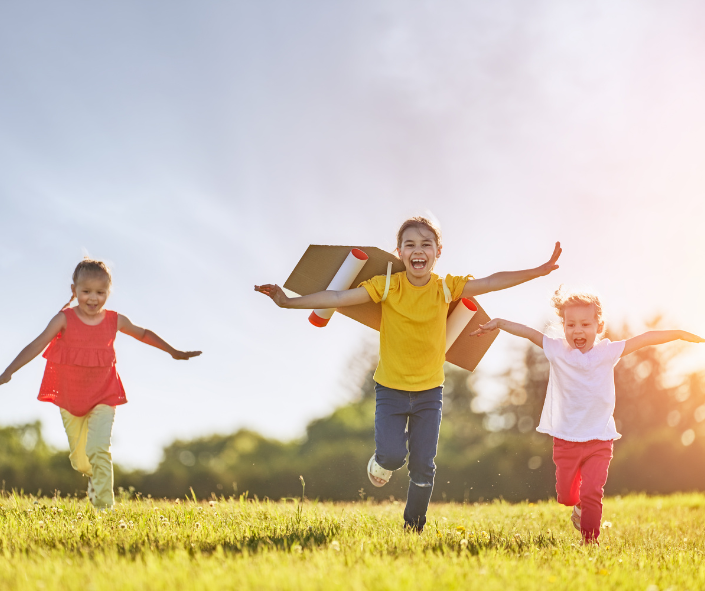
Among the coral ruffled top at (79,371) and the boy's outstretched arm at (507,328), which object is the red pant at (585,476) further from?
the coral ruffled top at (79,371)

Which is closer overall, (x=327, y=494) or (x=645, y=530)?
(x=645, y=530)

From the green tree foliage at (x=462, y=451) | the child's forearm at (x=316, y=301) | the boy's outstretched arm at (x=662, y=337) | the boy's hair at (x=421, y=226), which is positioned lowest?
the green tree foliage at (x=462, y=451)

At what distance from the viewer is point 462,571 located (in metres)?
3.36

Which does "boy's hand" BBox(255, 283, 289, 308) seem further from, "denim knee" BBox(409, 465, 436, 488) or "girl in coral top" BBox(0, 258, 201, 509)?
"denim knee" BBox(409, 465, 436, 488)

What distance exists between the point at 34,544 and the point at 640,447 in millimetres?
16714

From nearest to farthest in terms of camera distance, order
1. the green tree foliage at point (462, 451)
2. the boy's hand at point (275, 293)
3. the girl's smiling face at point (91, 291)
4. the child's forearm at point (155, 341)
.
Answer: the boy's hand at point (275, 293) → the girl's smiling face at point (91, 291) → the child's forearm at point (155, 341) → the green tree foliage at point (462, 451)

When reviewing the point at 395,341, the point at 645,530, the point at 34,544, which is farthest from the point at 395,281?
the point at 645,530

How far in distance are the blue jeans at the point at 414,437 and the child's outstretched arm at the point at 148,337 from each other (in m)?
1.94

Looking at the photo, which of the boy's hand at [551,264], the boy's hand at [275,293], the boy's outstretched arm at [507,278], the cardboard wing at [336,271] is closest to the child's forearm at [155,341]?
the cardboard wing at [336,271]

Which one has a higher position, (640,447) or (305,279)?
(305,279)

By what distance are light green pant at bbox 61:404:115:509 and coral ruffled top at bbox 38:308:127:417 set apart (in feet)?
0.27

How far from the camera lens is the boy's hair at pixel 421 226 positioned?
523 cm

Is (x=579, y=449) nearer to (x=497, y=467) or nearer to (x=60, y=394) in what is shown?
(x=60, y=394)

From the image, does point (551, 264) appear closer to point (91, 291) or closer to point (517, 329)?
point (517, 329)
